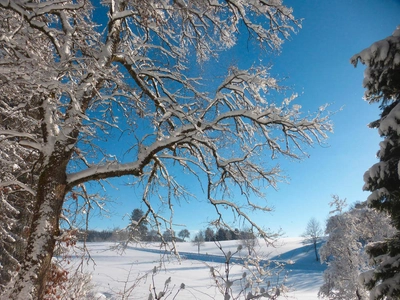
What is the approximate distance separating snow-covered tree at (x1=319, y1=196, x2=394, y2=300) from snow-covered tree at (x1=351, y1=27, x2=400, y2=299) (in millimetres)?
15481

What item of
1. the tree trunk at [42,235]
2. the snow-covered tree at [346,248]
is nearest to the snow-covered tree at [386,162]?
the tree trunk at [42,235]

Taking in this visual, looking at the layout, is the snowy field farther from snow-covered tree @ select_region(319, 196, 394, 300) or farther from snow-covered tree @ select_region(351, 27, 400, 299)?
snow-covered tree @ select_region(351, 27, 400, 299)

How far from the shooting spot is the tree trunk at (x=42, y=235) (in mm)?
3332

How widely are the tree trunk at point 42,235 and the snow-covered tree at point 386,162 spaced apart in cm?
383

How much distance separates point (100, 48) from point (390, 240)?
495 cm

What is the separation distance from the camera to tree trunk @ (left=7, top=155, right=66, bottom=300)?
3332mm

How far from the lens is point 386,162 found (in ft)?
9.50

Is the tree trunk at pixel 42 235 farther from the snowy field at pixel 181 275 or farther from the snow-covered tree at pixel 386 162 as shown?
the snowy field at pixel 181 275

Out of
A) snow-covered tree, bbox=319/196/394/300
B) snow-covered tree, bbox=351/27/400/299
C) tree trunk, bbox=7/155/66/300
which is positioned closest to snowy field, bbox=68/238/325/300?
snow-covered tree, bbox=319/196/394/300

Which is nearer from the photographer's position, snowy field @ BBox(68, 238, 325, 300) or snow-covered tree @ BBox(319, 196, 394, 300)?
snow-covered tree @ BBox(319, 196, 394, 300)

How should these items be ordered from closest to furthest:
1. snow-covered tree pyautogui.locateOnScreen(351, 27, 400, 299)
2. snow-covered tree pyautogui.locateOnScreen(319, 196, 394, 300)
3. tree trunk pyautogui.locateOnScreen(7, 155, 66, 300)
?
snow-covered tree pyautogui.locateOnScreen(351, 27, 400, 299) < tree trunk pyautogui.locateOnScreen(7, 155, 66, 300) < snow-covered tree pyautogui.locateOnScreen(319, 196, 394, 300)

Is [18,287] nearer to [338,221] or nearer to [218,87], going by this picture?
[218,87]

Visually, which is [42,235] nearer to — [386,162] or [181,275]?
[386,162]

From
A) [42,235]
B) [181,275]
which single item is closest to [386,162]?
[42,235]
